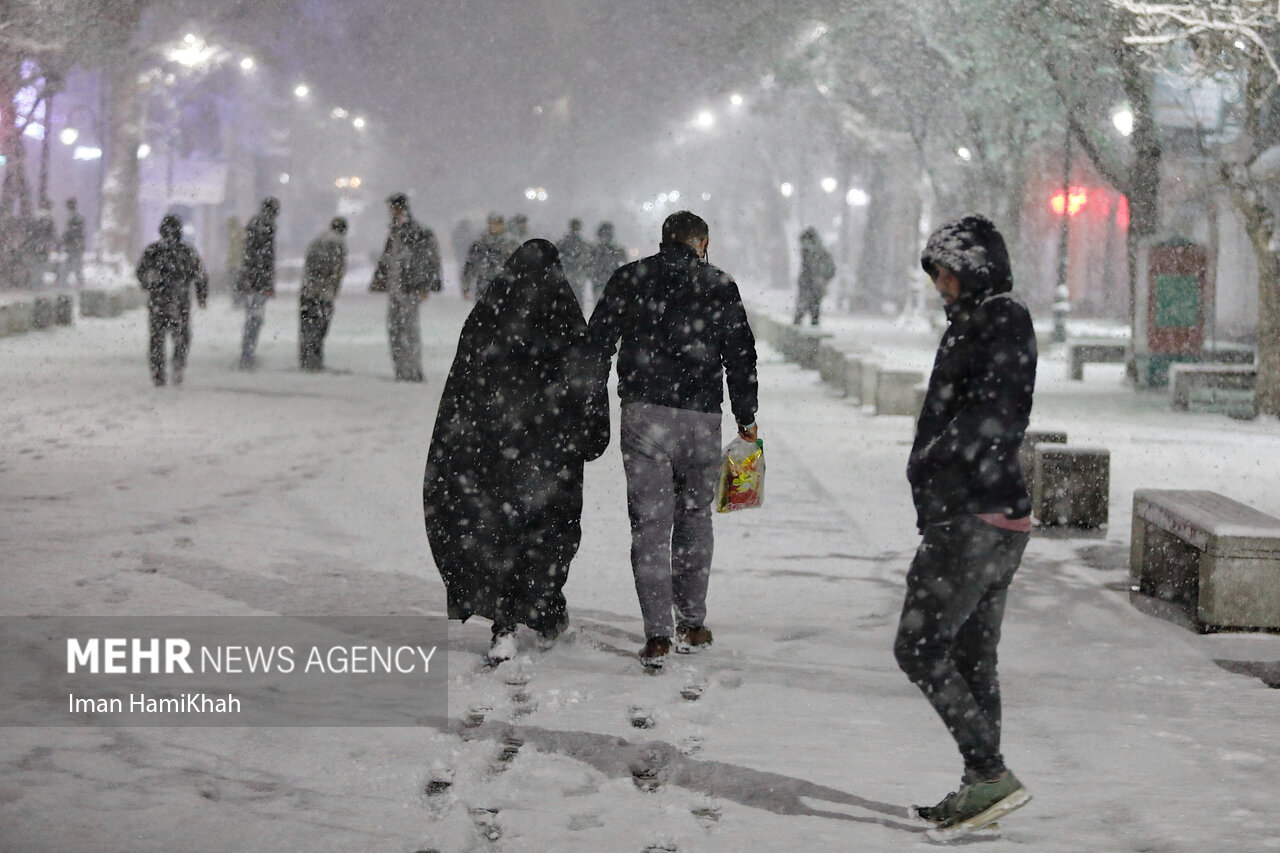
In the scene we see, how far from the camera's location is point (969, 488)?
15.8 feet

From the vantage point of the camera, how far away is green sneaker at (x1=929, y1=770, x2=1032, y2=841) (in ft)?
16.0

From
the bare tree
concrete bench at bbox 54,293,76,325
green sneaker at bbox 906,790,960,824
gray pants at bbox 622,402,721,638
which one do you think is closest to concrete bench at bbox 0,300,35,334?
concrete bench at bbox 54,293,76,325

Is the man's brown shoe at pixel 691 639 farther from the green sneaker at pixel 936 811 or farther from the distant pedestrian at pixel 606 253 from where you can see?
the distant pedestrian at pixel 606 253

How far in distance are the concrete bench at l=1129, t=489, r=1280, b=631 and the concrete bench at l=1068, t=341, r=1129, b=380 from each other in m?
17.0

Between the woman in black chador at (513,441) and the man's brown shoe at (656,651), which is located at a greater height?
the woman in black chador at (513,441)

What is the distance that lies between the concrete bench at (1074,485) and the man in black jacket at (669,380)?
4.64 metres

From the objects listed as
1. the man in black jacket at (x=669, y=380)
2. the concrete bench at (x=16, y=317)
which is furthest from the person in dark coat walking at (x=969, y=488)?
the concrete bench at (x=16, y=317)

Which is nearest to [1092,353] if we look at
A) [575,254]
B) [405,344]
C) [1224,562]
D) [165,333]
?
[575,254]

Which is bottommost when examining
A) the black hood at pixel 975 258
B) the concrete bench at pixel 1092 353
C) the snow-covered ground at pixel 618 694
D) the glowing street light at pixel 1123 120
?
the snow-covered ground at pixel 618 694

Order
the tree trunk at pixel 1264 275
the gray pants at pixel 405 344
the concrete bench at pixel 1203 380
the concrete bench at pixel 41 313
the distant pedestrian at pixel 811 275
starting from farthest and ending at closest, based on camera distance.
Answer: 1. the distant pedestrian at pixel 811 275
2. the concrete bench at pixel 41 313
3. the concrete bench at pixel 1203 380
4. the gray pants at pixel 405 344
5. the tree trunk at pixel 1264 275

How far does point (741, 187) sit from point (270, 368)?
57381 mm

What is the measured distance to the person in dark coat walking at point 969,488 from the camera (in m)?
4.80

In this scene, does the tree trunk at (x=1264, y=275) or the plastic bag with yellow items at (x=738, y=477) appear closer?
the plastic bag with yellow items at (x=738, y=477)

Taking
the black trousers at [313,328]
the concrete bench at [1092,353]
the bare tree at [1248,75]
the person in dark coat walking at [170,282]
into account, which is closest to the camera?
the bare tree at [1248,75]
